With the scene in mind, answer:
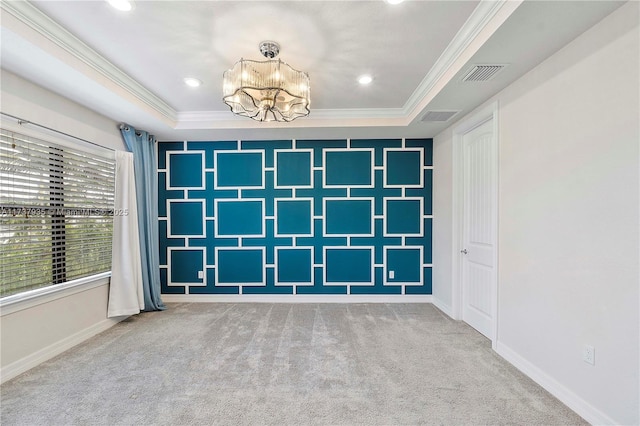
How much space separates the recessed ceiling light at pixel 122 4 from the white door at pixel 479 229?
3076 mm

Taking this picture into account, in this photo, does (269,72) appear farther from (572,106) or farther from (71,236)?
(71,236)

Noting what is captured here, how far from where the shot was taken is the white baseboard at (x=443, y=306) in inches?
139

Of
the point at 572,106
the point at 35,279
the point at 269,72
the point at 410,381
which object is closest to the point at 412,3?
the point at 269,72

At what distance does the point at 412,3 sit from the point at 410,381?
104 inches

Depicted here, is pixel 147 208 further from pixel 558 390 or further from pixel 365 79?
pixel 558 390

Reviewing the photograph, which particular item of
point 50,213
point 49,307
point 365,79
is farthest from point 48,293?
point 365,79

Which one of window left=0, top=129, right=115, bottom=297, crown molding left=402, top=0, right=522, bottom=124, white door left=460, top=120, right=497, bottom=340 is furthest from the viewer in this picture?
white door left=460, top=120, right=497, bottom=340

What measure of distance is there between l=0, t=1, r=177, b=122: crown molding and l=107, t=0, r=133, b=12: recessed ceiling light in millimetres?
529

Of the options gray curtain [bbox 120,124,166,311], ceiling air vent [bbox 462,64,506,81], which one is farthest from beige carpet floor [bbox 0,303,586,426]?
ceiling air vent [bbox 462,64,506,81]

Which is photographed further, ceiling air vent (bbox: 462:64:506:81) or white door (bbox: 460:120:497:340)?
white door (bbox: 460:120:497:340)

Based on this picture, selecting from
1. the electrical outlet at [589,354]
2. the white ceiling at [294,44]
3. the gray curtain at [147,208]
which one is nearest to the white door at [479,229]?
the white ceiling at [294,44]

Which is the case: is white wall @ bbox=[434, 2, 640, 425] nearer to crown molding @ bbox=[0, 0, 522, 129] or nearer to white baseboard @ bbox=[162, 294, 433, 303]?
crown molding @ bbox=[0, 0, 522, 129]

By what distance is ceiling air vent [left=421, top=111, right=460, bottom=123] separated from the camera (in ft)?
10.1

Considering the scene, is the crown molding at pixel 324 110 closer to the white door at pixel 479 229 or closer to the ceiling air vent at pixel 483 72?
the ceiling air vent at pixel 483 72
